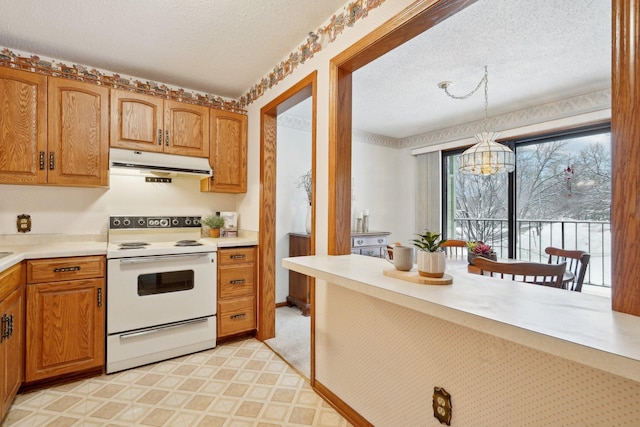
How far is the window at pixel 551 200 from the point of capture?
328 centimetres

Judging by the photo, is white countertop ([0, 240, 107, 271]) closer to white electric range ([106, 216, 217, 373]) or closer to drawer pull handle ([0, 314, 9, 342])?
white electric range ([106, 216, 217, 373])

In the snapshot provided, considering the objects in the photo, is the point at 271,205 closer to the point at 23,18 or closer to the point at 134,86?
the point at 134,86

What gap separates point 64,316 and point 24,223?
921 millimetres

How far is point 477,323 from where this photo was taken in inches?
31.7

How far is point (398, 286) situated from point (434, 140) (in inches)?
156

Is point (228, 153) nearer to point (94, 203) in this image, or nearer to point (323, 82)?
point (94, 203)

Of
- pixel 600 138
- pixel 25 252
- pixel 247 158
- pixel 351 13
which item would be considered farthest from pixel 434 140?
pixel 25 252

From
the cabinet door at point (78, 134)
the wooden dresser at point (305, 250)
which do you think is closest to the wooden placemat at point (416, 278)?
the wooden dresser at point (305, 250)

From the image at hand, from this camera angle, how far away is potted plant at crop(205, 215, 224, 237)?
306 cm

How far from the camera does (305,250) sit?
342cm

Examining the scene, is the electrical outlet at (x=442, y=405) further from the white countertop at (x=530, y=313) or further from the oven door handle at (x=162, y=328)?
the oven door handle at (x=162, y=328)

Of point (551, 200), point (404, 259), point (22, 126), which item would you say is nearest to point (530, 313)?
point (404, 259)

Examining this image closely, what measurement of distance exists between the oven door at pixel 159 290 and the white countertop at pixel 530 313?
1576 millimetres

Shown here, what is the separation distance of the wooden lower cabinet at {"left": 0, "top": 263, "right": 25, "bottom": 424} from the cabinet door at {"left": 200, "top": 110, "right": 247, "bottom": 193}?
4.99ft
